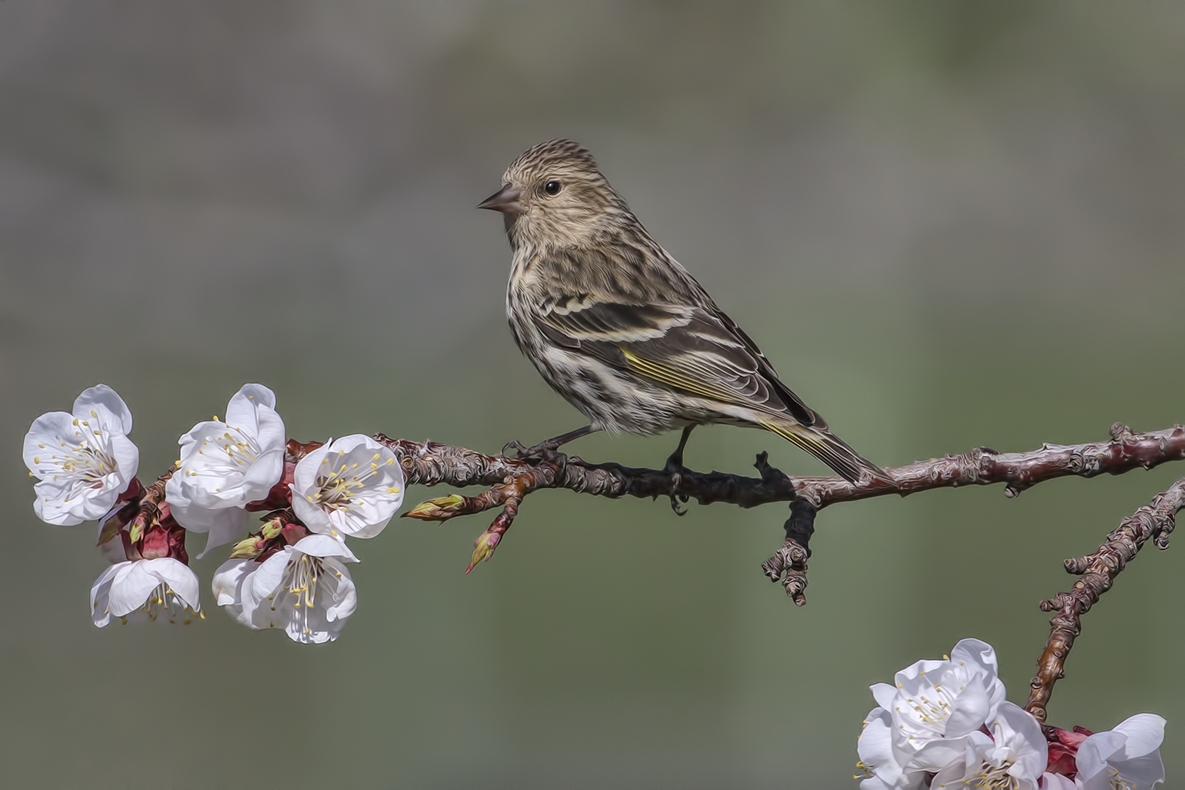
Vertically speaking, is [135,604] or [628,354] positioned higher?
[628,354]

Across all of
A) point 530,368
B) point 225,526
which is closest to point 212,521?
point 225,526

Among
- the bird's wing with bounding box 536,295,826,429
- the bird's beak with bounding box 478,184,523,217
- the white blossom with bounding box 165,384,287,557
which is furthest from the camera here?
the bird's beak with bounding box 478,184,523,217

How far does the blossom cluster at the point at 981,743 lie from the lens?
3.07 ft

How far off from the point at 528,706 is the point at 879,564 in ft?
9.32

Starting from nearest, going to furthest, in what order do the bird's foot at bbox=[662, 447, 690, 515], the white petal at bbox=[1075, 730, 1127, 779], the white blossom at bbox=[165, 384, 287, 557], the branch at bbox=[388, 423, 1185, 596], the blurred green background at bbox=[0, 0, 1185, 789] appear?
the white petal at bbox=[1075, 730, 1127, 779] < the white blossom at bbox=[165, 384, 287, 557] < the branch at bbox=[388, 423, 1185, 596] < the bird's foot at bbox=[662, 447, 690, 515] < the blurred green background at bbox=[0, 0, 1185, 789]

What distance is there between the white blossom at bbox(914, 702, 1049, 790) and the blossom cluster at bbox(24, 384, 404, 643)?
56cm

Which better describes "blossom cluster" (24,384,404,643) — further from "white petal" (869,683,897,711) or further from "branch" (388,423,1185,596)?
"white petal" (869,683,897,711)

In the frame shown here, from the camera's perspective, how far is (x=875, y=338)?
10016 mm

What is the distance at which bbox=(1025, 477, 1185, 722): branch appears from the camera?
100cm

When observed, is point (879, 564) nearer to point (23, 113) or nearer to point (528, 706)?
point (528, 706)

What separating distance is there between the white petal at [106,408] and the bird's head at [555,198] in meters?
1.54

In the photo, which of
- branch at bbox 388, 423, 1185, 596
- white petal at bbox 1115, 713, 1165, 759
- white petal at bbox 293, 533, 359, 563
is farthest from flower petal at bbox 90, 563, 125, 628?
white petal at bbox 1115, 713, 1165, 759

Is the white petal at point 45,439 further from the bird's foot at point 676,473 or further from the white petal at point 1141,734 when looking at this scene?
the white petal at point 1141,734

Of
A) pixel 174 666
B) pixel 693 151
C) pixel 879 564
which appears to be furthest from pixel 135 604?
pixel 693 151
